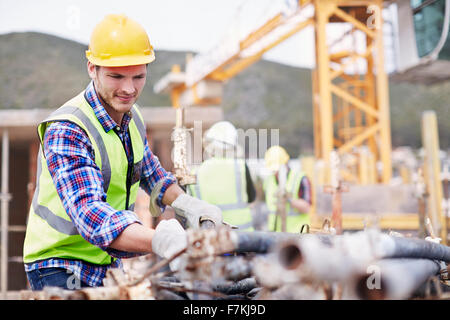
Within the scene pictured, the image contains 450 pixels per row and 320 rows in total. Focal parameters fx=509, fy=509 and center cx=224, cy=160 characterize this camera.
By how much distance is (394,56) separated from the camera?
15078 mm

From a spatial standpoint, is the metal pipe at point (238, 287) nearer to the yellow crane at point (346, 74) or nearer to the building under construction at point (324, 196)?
the building under construction at point (324, 196)

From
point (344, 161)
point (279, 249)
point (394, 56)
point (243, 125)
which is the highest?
point (243, 125)

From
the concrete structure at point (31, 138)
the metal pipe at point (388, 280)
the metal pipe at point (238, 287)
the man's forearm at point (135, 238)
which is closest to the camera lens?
the metal pipe at point (388, 280)

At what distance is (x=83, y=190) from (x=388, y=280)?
107 centimetres

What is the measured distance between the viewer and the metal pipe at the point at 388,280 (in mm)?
1241


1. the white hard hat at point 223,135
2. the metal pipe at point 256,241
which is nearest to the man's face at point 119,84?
the metal pipe at point 256,241

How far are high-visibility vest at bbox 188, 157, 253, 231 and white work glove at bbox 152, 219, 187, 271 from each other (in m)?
3.49

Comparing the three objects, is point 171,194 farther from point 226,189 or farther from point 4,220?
point 4,220

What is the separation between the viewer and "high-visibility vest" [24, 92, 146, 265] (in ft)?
6.77

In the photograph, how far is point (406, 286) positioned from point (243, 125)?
64694mm

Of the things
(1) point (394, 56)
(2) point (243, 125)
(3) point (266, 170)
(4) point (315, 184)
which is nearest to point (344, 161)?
(4) point (315, 184)

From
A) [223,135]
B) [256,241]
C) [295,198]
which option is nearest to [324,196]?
[295,198]

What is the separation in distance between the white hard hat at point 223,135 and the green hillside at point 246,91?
4657cm

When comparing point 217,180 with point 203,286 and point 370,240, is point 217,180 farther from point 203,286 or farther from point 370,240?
point 370,240
